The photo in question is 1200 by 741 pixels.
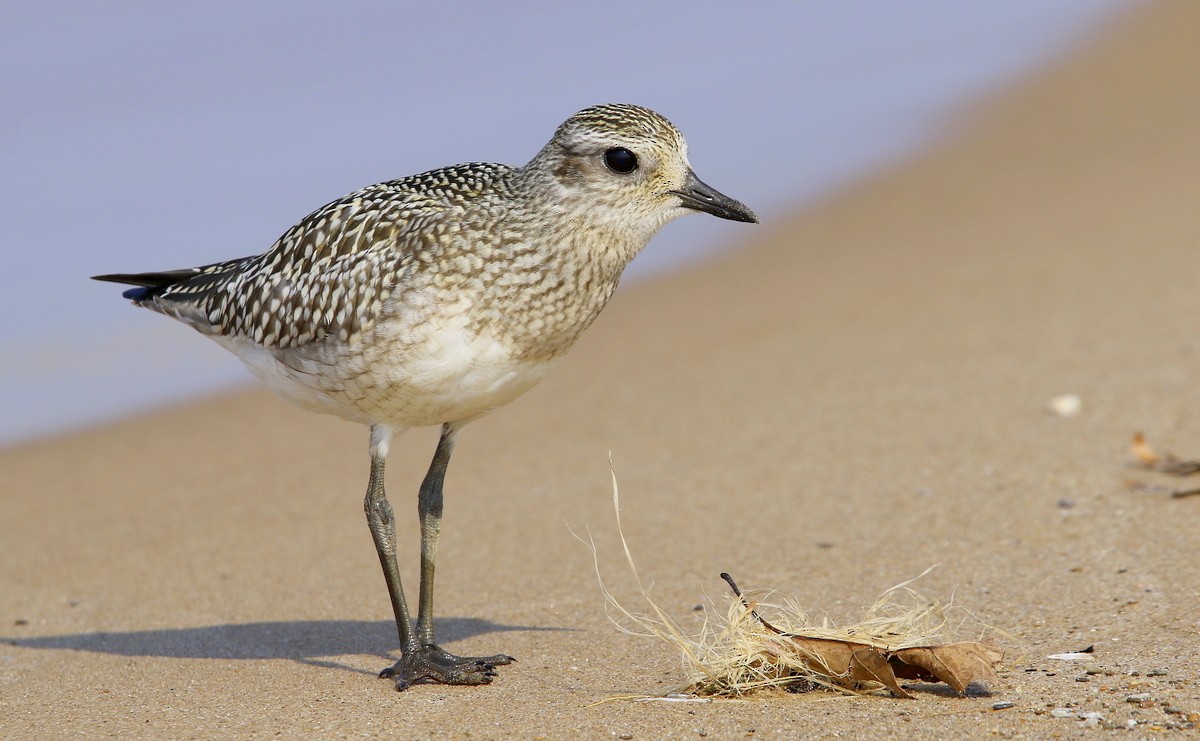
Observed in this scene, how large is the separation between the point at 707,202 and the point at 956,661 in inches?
80.1

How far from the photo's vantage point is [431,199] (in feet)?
20.1

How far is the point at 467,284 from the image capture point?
18.8 ft

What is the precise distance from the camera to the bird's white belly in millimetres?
5664

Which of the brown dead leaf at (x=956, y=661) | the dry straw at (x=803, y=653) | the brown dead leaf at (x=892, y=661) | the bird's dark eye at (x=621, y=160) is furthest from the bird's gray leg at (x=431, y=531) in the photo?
the brown dead leaf at (x=956, y=661)

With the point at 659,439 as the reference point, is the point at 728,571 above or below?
below

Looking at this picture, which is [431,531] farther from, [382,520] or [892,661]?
[892,661]

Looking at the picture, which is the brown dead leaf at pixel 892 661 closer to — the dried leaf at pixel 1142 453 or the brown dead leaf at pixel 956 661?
the brown dead leaf at pixel 956 661

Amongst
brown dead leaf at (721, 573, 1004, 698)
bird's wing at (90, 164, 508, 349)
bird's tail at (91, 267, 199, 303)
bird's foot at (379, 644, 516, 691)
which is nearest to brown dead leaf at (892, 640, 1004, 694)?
brown dead leaf at (721, 573, 1004, 698)

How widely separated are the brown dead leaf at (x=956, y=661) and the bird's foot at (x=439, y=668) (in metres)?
1.71

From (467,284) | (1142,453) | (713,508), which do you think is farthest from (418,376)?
(1142,453)

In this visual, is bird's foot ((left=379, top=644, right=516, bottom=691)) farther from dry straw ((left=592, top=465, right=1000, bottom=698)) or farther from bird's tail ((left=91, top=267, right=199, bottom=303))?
bird's tail ((left=91, top=267, right=199, bottom=303))

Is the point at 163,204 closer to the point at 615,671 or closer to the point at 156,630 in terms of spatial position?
the point at 156,630

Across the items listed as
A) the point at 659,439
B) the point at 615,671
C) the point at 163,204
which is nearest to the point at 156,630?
the point at 615,671

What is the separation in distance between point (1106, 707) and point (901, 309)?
253 inches
